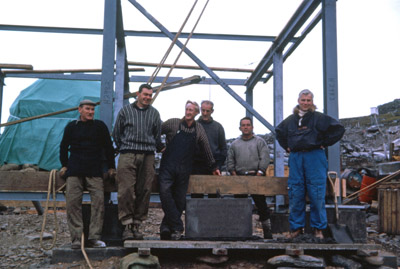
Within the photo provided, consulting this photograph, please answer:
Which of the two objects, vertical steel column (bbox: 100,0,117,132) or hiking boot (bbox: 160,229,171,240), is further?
vertical steel column (bbox: 100,0,117,132)

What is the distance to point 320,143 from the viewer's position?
204 inches

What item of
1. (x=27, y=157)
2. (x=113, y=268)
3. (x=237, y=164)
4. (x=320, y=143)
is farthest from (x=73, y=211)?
(x=27, y=157)

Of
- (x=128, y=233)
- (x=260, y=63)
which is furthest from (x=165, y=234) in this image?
(x=260, y=63)

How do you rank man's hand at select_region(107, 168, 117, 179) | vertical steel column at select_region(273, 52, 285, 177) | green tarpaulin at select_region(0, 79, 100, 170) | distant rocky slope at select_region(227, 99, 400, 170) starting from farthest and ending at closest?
distant rocky slope at select_region(227, 99, 400, 170)
green tarpaulin at select_region(0, 79, 100, 170)
vertical steel column at select_region(273, 52, 285, 177)
man's hand at select_region(107, 168, 117, 179)

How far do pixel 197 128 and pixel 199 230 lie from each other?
1.43 meters

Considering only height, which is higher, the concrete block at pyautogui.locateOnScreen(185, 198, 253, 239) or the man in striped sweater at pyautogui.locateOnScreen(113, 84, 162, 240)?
the man in striped sweater at pyautogui.locateOnScreen(113, 84, 162, 240)

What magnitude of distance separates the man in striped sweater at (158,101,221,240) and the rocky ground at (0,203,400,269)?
0.61 metres

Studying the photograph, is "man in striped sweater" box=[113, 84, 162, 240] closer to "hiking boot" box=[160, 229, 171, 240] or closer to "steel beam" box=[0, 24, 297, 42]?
"hiking boot" box=[160, 229, 171, 240]

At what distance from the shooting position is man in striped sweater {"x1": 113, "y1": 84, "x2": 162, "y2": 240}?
503 cm

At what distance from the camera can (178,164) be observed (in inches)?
213

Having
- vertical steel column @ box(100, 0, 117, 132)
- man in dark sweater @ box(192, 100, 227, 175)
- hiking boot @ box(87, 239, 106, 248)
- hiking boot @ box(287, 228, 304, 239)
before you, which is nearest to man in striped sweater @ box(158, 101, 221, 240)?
man in dark sweater @ box(192, 100, 227, 175)

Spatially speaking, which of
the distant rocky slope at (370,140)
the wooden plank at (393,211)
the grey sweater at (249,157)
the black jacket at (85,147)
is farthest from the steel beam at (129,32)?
the distant rocky slope at (370,140)

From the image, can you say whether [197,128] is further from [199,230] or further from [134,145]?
[199,230]

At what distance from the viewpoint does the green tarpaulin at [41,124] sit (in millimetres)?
14141
